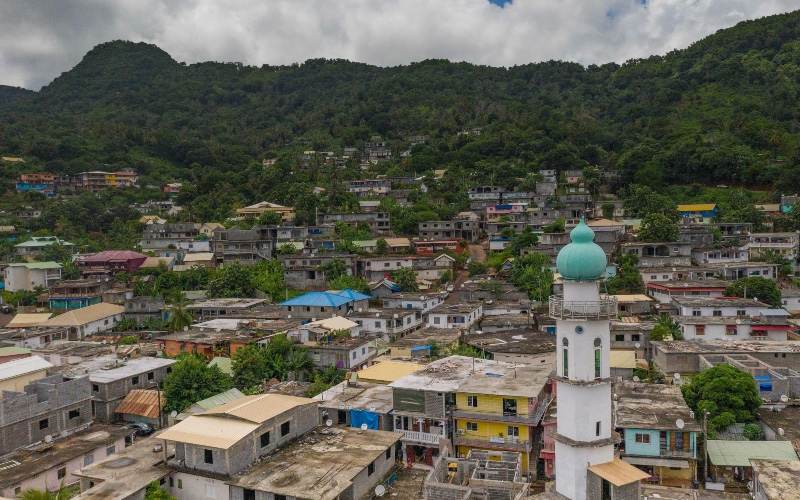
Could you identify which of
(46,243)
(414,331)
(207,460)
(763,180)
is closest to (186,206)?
(46,243)

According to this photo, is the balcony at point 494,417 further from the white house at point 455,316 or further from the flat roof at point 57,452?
the white house at point 455,316

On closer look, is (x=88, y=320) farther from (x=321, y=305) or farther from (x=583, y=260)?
(x=583, y=260)

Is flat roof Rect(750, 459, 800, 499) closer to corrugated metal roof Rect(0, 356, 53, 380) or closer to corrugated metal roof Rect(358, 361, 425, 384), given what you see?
corrugated metal roof Rect(358, 361, 425, 384)

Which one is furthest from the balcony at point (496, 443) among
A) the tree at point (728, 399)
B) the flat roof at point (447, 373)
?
the tree at point (728, 399)

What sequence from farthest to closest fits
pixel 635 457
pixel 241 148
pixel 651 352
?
pixel 241 148
pixel 651 352
pixel 635 457

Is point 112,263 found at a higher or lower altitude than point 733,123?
lower

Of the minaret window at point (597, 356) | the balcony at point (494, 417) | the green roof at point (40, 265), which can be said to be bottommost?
the balcony at point (494, 417)

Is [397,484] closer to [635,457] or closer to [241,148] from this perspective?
[635,457]
